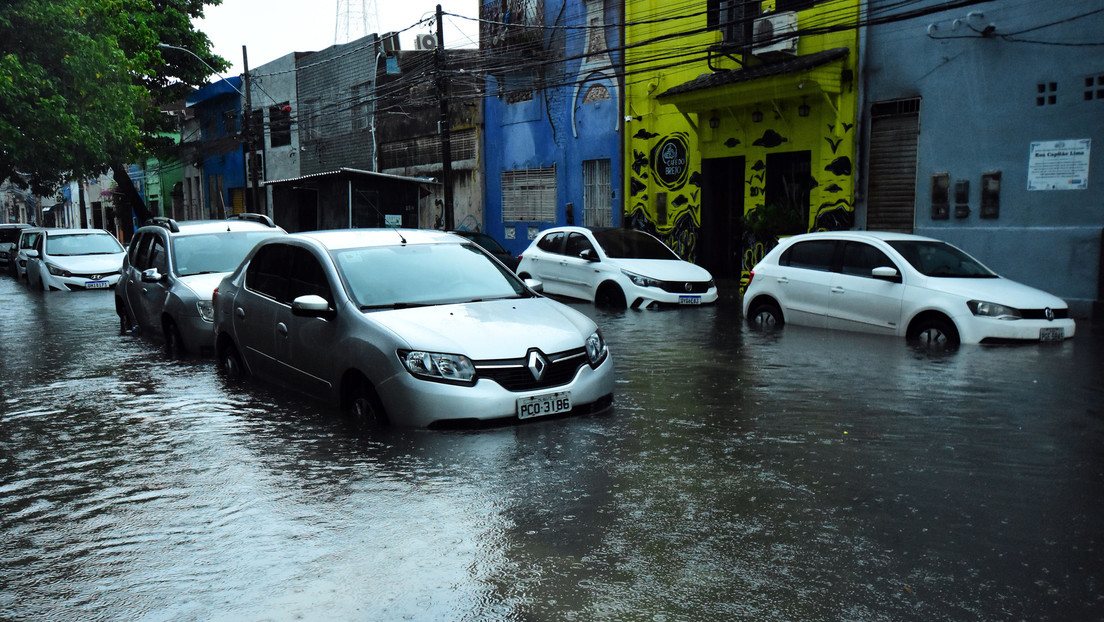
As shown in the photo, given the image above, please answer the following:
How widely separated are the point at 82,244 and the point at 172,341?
42.6 feet

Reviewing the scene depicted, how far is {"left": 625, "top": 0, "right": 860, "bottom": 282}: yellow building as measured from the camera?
18328 mm

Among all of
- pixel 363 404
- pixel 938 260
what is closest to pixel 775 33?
pixel 938 260

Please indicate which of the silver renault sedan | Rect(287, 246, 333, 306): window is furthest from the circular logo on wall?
Rect(287, 246, 333, 306): window

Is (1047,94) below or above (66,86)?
below

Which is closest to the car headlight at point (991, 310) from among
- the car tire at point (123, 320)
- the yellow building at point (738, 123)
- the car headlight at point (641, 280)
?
the car headlight at point (641, 280)

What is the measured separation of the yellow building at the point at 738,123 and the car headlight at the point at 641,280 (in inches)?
125

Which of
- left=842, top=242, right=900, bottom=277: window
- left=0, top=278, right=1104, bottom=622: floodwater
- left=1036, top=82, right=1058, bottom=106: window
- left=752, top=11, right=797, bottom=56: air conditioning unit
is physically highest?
left=752, top=11, right=797, bottom=56: air conditioning unit

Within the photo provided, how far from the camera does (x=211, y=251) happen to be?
1219 cm

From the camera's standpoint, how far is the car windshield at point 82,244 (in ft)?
73.0

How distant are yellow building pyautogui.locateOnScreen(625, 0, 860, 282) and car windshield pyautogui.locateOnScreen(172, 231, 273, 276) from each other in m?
9.60

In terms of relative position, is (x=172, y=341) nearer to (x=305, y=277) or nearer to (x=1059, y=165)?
(x=305, y=277)

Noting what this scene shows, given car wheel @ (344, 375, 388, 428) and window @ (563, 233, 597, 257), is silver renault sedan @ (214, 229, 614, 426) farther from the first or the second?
window @ (563, 233, 597, 257)

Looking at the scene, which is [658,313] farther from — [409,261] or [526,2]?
[526,2]

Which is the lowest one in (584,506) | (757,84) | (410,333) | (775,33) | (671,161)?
(584,506)
